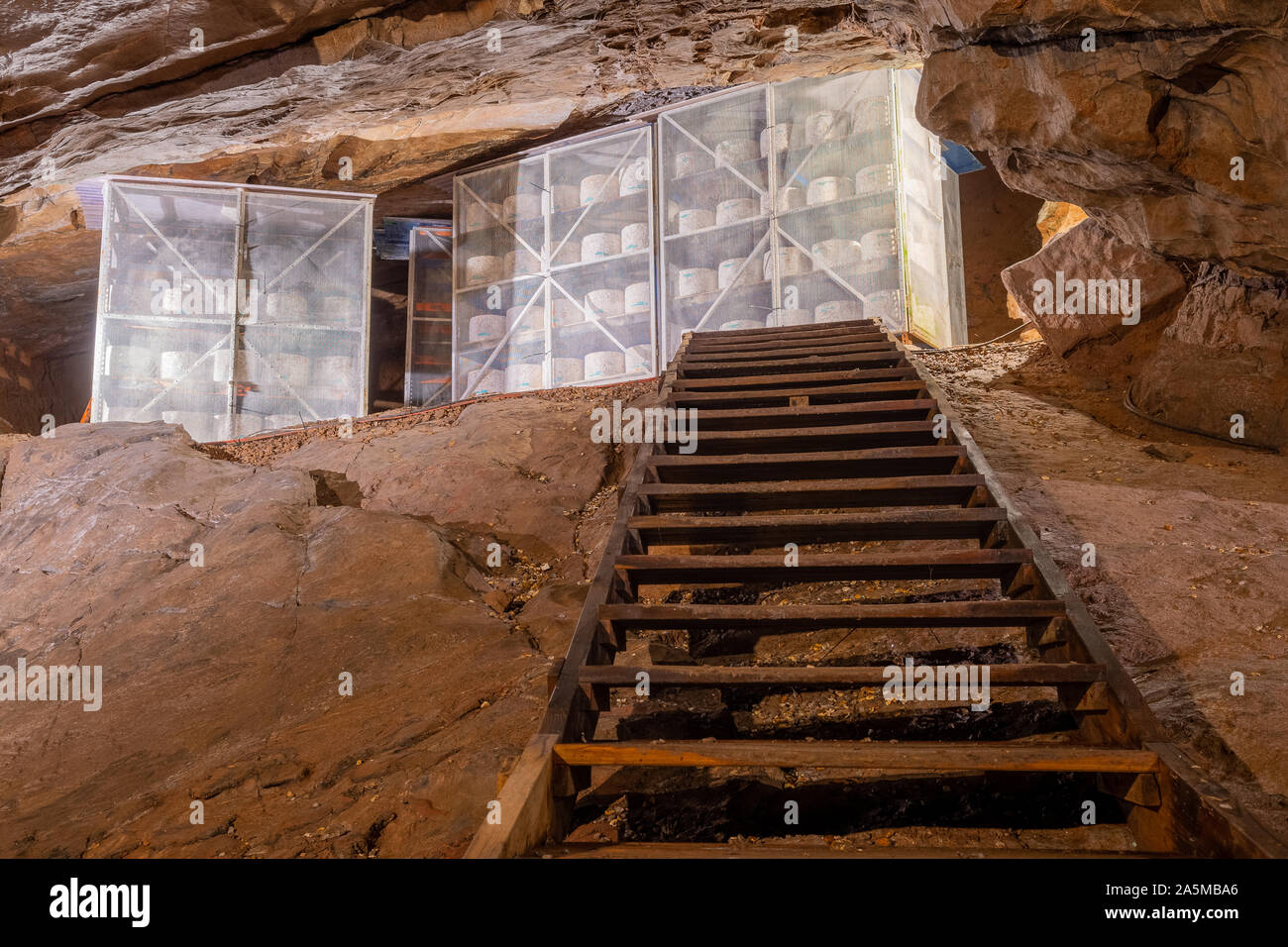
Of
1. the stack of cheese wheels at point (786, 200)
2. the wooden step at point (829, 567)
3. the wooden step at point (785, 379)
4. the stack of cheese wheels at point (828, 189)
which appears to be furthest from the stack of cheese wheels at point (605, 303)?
the wooden step at point (829, 567)

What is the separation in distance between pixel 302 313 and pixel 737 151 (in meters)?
5.81

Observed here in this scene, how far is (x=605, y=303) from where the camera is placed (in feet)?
36.2

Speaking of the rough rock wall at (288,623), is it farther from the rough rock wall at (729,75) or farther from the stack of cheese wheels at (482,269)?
the stack of cheese wheels at (482,269)

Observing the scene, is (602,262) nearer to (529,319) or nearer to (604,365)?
(529,319)

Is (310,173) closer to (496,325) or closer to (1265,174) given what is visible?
(496,325)

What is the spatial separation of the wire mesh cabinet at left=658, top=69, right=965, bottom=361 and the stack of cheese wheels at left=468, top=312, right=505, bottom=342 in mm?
2561

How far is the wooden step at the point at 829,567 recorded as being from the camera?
310 cm

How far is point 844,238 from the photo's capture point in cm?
962

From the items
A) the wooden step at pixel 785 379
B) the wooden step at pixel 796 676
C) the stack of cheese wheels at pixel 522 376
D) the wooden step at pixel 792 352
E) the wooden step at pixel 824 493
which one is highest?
the stack of cheese wheels at pixel 522 376

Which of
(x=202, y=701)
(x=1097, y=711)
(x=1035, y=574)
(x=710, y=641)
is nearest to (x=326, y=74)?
(x=202, y=701)

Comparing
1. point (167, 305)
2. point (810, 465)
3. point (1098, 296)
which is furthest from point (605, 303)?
point (810, 465)

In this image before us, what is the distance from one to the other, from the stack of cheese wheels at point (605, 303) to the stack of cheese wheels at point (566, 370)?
2.22 feet

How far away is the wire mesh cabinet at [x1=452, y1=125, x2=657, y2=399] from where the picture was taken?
10.9 meters

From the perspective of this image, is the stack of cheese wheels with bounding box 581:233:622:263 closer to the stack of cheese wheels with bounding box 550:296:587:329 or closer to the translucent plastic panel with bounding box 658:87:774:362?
the stack of cheese wheels with bounding box 550:296:587:329
